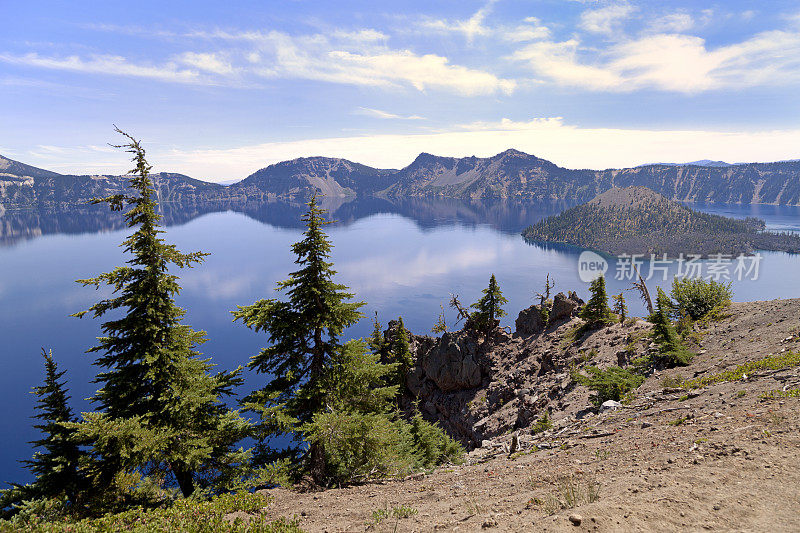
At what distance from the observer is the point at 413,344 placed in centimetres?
5397

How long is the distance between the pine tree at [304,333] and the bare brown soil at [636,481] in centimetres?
310

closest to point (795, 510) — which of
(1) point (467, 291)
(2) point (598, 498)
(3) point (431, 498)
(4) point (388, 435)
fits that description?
(2) point (598, 498)

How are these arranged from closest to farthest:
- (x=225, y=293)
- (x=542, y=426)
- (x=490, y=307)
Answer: (x=542, y=426), (x=490, y=307), (x=225, y=293)

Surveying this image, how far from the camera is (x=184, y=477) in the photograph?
636 inches

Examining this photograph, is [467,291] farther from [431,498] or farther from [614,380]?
[431,498]

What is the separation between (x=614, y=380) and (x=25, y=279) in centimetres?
20106

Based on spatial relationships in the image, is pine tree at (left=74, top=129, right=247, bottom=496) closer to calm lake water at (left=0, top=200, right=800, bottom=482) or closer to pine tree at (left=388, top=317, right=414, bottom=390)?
calm lake water at (left=0, top=200, right=800, bottom=482)

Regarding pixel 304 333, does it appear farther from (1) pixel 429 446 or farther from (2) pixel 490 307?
(2) pixel 490 307

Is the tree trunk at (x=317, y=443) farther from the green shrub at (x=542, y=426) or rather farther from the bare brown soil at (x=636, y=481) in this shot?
the green shrub at (x=542, y=426)

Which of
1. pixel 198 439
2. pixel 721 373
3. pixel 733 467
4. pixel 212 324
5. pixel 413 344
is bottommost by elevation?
pixel 212 324

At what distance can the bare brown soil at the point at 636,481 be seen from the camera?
7.77 metres

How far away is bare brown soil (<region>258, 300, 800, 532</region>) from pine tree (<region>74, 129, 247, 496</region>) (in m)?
4.64

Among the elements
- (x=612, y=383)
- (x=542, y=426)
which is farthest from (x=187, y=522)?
(x=612, y=383)

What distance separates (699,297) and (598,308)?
8.18 m
